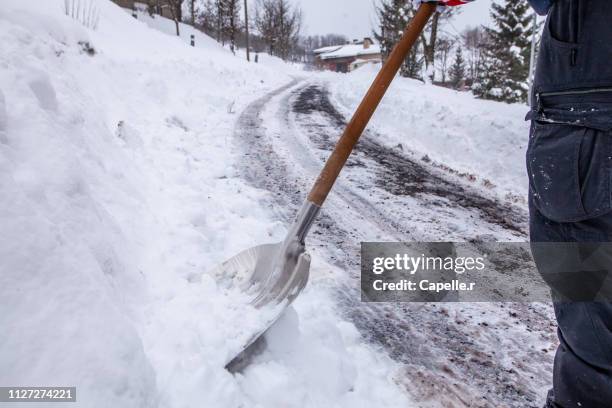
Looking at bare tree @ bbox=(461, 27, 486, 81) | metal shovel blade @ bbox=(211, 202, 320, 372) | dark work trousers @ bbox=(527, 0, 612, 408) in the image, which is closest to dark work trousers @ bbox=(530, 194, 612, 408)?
dark work trousers @ bbox=(527, 0, 612, 408)

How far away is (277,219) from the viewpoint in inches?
129

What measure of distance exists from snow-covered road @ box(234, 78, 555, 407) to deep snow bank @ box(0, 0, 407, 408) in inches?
7.6

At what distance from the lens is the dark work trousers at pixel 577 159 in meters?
0.99

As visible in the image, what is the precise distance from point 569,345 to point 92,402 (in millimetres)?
1410

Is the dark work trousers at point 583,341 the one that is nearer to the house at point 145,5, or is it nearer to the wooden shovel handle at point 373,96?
the wooden shovel handle at point 373,96

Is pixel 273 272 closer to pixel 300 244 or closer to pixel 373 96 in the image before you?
pixel 300 244

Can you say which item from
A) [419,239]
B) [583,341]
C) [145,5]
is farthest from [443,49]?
[583,341]

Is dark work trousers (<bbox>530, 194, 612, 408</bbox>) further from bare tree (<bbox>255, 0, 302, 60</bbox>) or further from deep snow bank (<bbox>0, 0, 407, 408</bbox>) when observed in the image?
bare tree (<bbox>255, 0, 302, 60</bbox>)

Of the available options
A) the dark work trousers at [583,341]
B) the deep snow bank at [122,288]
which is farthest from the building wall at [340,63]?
the dark work trousers at [583,341]

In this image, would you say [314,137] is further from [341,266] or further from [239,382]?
[239,382]

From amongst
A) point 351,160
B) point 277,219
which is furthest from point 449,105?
point 277,219

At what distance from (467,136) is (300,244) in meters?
4.71

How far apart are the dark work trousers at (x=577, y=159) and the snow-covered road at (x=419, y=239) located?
61cm

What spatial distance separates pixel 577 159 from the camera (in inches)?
40.8
